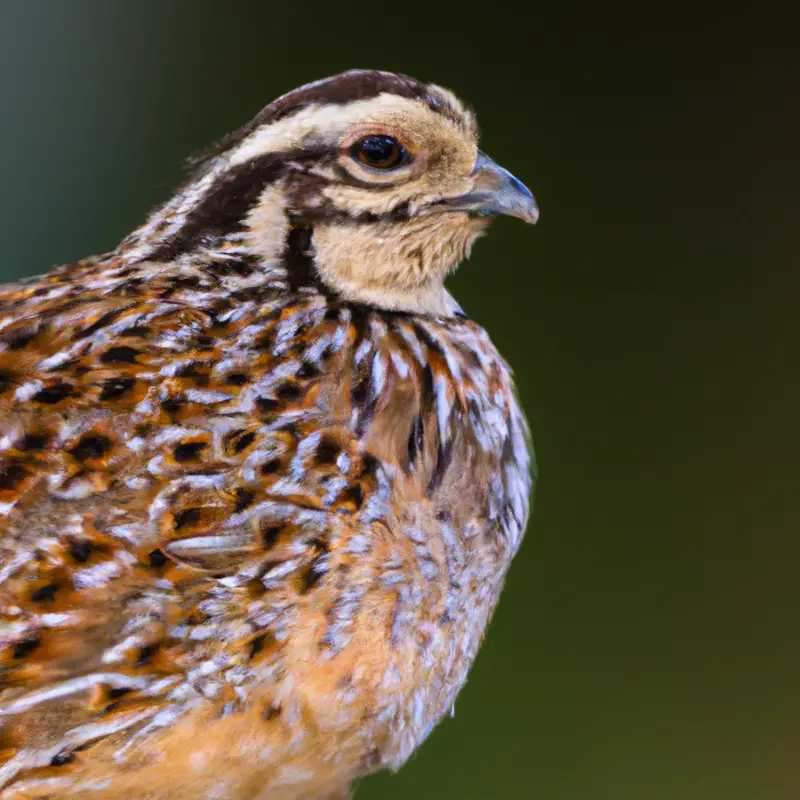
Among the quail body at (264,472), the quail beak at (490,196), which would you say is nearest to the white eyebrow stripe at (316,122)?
the quail body at (264,472)

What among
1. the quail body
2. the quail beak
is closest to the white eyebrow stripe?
the quail body

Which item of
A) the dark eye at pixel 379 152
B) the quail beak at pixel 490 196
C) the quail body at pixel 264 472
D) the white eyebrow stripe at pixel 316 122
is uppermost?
the white eyebrow stripe at pixel 316 122

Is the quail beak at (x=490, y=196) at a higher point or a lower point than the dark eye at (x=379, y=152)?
lower

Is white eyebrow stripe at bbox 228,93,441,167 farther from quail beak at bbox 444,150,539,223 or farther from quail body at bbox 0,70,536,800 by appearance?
quail beak at bbox 444,150,539,223

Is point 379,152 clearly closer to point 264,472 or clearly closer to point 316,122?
point 316,122

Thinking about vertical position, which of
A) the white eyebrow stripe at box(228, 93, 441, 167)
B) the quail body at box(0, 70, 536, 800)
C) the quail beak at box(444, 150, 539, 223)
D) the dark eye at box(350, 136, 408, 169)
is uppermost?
the white eyebrow stripe at box(228, 93, 441, 167)

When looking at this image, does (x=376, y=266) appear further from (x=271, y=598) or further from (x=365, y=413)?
(x=271, y=598)

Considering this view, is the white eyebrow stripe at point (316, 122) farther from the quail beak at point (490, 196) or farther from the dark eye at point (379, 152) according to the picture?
the quail beak at point (490, 196)

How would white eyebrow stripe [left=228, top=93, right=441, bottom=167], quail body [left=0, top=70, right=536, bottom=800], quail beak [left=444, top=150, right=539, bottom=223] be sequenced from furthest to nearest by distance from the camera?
1. quail beak [left=444, top=150, right=539, bottom=223]
2. white eyebrow stripe [left=228, top=93, right=441, bottom=167]
3. quail body [left=0, top=70, right=536, bottom=800]

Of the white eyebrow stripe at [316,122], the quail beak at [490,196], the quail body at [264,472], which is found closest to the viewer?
the quail body at [264,472]
